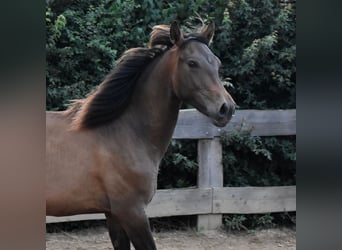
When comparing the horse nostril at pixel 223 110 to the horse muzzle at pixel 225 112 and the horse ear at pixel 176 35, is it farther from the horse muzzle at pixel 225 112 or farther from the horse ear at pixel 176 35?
the horse ear at pixel 176 35

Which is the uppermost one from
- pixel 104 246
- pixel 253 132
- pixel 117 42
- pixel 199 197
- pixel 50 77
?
pixel 117 42

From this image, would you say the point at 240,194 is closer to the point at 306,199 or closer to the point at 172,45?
the point at 172,45

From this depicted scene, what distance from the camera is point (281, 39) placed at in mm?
3268

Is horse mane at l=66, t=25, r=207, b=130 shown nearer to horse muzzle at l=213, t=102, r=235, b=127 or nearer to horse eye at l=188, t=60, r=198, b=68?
horse eye at l=188, t=60, r=198, b=68

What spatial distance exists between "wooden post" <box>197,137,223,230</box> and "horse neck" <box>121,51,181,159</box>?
3.77 feet

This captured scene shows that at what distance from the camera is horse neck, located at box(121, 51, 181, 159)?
5.71 ft

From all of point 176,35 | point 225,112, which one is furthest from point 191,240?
point 176,35

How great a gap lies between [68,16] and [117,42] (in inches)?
13.8

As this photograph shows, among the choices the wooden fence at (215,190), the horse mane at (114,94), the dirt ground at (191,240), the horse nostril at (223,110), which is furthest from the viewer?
the wooden fence at (215,190)

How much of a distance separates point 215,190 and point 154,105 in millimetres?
1288

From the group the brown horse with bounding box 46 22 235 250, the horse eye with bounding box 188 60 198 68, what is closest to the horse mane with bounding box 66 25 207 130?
the brown horse with bounding box 46 22 235 250

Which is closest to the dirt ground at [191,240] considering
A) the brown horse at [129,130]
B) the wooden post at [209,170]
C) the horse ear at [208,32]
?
the wooden post at [209,170]

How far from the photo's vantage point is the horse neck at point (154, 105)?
5.71ft

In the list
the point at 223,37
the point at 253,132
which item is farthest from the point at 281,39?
the point at 253,132
